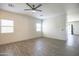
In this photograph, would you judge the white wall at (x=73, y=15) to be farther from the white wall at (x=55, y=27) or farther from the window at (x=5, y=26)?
the window at (x=5, y=26)

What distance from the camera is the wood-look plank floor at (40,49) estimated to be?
1438 millimetres

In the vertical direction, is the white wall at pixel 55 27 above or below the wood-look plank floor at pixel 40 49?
above

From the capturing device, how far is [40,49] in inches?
59.7

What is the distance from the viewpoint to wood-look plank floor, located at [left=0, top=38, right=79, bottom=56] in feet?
4.72

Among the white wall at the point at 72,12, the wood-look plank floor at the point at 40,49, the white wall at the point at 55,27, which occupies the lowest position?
the wood-look plank floor at the point at 40,49

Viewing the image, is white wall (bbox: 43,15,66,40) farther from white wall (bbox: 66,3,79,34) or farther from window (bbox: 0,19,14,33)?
window (bbox: 0,19,14,33)

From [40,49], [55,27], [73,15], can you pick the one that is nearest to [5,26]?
[40,49]

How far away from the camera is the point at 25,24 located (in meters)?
1.75

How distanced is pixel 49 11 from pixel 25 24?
0.58 metres

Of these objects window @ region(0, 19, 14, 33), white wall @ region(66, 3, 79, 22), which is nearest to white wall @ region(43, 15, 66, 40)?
white wall @ region(66, 3, 79, 22)

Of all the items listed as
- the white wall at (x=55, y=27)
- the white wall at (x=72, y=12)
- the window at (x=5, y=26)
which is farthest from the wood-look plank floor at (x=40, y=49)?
the white wall at (x=72, y=12)

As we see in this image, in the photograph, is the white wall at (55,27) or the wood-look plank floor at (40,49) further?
the white wall at (55,27)

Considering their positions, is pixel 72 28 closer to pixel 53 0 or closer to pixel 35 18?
pixel 53 0

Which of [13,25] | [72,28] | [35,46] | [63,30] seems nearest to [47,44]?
[35,46]
